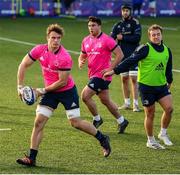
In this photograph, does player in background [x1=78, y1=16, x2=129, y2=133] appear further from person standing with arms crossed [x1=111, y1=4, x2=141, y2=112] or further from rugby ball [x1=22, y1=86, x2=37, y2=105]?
rugby ball [x1=22, y1=86, x2=37, y2=105]

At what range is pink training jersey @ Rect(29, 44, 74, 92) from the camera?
11.0 metres

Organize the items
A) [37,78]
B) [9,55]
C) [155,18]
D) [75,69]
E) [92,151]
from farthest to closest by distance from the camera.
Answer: [155,18] → [9,55] → [75,69] → [37,78] → [92,151]

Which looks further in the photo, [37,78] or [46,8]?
[46,8]

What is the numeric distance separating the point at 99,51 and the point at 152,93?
1.85 metres

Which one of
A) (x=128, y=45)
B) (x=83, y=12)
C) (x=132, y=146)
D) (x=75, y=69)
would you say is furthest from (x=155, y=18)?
(x=132, y=146)

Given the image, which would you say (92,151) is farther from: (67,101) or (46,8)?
(46,8)

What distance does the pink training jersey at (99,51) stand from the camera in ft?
44.8

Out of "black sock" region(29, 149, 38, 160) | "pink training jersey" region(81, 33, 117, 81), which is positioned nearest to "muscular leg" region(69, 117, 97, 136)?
"black sock" region(29, 149, 38, 160)

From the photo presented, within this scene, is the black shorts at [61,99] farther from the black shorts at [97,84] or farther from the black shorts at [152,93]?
the black shorts at [97,84]

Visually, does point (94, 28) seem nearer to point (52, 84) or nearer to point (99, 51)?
point (99, 51)

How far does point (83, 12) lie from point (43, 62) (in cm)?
3549

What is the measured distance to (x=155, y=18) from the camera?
4494 centimetres

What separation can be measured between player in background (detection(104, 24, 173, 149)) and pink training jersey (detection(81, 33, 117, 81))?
4.82ft

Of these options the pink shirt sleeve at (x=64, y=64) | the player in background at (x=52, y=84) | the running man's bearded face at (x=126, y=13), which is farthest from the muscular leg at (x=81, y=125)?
the running man's bearded face at (x=126, y=13)
